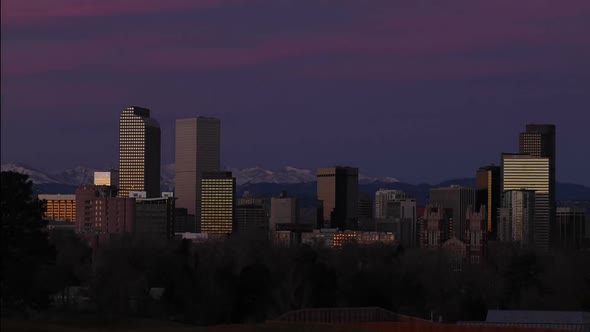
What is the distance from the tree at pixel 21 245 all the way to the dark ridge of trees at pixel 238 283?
2.0 inches

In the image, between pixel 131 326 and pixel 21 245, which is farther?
pixel 131 326

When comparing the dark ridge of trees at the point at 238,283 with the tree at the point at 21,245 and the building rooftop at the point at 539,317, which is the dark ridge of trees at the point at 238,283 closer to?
the tree at the point at 21,245

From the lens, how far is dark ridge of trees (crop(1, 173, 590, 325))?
71938 millimetres

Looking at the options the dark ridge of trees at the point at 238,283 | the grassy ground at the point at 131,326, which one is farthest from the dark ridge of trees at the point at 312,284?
the grassy ground at the point at 131,326

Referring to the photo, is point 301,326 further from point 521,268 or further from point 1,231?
point 521,268

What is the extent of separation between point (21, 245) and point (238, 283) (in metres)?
30.9

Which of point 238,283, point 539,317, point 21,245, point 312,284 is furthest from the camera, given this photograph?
point 312,284

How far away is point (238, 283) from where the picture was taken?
99.4 m

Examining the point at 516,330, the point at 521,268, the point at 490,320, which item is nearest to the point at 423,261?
the point at 521,268

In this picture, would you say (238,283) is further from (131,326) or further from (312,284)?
(131,326)

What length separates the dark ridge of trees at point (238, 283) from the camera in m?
71.9

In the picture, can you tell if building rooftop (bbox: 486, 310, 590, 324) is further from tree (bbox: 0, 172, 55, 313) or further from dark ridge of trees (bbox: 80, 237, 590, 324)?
tree (bbox: 0, 172, 55, 313)

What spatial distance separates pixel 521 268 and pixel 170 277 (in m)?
45.7

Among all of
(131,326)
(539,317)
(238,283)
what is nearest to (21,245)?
(131,326)
